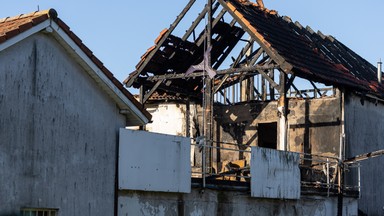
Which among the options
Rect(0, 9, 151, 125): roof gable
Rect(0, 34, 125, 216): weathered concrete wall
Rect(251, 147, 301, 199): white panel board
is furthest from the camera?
Rect(251, 147, 301, 199): white panel board

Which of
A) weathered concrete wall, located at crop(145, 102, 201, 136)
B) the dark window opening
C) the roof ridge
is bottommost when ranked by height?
the dark window opening

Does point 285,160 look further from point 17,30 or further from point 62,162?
point 17,30

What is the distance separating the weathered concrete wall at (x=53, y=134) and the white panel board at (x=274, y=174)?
4.86m

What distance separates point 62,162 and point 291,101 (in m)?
12.9

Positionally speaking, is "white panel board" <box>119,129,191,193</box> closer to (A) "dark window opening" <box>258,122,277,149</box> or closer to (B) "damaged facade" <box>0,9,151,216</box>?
(B) "damaged facade" <box>0,9,151,216</box>

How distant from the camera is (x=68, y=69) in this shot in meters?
15.6

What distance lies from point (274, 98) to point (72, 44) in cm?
1357

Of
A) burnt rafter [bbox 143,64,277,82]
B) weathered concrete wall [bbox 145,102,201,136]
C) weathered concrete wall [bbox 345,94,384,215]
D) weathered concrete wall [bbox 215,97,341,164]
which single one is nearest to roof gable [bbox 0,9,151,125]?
burnt rafter [bbox 143,64,277,82]

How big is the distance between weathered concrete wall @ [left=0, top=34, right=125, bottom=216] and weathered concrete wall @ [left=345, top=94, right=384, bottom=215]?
11.3 m

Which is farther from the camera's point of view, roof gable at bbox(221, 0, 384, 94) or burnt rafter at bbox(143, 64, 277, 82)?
roof gable at bbox(221, 0, 384, 94)

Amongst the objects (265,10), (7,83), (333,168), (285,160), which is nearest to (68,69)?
(7,83)

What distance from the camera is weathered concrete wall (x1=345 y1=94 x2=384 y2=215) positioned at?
2566 cm

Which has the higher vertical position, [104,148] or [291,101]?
[291,101]

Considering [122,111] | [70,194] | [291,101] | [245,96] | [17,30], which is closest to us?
[17,30]
